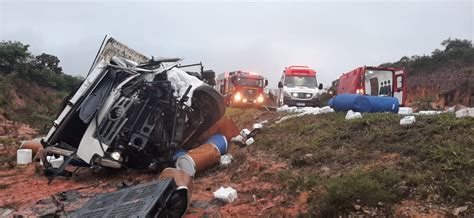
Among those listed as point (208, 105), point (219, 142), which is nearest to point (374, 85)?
point (208, 105)

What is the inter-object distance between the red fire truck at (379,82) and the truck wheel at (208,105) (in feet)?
28.9

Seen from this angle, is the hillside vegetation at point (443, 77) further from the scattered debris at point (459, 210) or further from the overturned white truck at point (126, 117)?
the scattered debris at point (459, 210)

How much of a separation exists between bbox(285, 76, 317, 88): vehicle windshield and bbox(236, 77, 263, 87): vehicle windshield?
7.47 ft

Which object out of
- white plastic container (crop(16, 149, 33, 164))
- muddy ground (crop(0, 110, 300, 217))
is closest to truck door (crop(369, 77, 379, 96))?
muddy ground (crop(0, 110, 300, 217))

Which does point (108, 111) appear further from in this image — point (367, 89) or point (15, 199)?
point (367, 89)

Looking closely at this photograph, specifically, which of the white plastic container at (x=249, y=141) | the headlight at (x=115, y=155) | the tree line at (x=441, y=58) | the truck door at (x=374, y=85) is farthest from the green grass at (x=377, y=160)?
the tree line at (x=441, y=58)

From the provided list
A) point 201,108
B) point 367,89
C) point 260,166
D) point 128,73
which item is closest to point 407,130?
point 260,166

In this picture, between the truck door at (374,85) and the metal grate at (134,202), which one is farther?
the truck door at (374,85)

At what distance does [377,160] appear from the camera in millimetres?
5605

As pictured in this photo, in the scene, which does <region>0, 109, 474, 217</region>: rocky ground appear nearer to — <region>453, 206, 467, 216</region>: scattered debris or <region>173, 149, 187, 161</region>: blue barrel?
<region>453, 206, 467, 216</region>: scattered debris

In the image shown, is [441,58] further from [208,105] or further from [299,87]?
[208,105]

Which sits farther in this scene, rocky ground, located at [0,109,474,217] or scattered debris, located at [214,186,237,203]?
scattered debris, located at [214,186,237,203]

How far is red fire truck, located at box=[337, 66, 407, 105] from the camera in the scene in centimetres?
1625

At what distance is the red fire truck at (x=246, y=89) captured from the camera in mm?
22688
